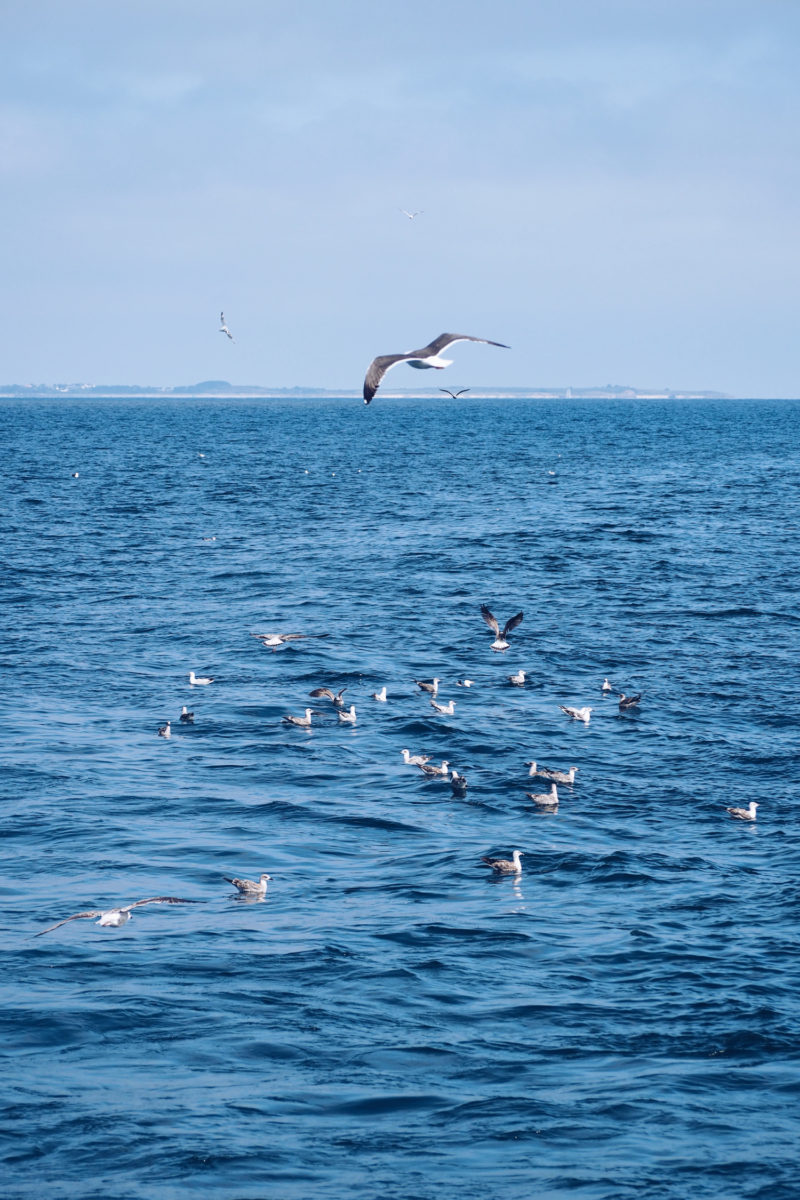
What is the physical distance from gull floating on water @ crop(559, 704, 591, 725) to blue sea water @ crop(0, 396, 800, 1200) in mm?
381

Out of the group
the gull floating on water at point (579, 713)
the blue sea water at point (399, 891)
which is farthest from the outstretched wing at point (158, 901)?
the gull floating on water at point (579, 713)

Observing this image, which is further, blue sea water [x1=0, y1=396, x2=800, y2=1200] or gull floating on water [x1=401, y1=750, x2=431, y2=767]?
gull floating on water [x1=401, y1=750, x2=431, y2=767]

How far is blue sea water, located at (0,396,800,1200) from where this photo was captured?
1286 centimetres

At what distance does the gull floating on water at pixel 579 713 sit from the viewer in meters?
28.6

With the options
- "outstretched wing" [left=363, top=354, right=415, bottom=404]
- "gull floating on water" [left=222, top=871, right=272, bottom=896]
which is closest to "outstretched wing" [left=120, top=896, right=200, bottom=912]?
"gull floating on water" [left=222, top=871, right=272, bottom=896]

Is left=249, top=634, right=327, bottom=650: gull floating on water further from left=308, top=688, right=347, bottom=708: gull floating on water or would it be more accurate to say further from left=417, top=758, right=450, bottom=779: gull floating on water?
left=417, top=758, right=450, bottom=779: gull floating on water

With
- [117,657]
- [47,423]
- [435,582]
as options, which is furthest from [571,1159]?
[47,423]

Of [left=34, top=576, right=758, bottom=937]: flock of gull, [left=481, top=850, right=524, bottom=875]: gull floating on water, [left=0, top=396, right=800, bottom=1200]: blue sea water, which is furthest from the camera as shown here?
[left=481, top=850, right=524, bottom=875]: gull floating on water

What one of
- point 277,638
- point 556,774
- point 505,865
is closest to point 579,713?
point 556,774

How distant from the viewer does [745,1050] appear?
1465 cm

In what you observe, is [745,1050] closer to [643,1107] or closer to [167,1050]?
[643,1107]

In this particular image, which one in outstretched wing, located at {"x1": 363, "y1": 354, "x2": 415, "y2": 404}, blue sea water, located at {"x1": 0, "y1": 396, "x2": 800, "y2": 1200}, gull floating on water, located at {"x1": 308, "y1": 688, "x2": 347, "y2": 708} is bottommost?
blue sea water, located at {"x1": 0, "y1": 396, "x2": 800, "y2": 1200}

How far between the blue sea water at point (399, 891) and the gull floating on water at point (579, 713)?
0.38m

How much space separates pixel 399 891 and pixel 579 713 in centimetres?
1045
